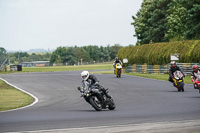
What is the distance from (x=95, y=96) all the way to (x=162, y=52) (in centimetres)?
3884

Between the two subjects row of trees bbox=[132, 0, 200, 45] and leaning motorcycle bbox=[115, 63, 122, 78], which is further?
row of trees bbox=[132, 0, 200, 45]

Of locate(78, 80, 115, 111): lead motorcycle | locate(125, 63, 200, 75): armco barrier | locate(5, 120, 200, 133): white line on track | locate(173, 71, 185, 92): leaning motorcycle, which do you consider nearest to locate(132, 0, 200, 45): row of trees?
locate(125, 63, 200, 75): armco barrier

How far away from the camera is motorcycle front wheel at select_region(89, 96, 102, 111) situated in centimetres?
1669

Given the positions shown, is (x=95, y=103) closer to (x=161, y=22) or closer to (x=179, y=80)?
(x=179, y=80)

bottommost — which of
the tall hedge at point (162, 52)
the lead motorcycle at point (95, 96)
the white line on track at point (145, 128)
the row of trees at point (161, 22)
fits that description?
the white line on track at point (145, 128)

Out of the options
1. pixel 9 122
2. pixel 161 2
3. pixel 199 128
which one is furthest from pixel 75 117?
pixel 161 2

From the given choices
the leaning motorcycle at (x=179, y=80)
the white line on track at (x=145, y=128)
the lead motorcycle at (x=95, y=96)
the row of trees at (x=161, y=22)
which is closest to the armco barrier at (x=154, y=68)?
the row of trees at (x=161, y=22)

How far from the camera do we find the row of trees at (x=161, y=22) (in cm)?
7262

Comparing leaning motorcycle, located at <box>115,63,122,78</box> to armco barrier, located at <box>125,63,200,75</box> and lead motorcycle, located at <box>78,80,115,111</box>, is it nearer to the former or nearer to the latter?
armco barrier, located at <box>125,63,200,75</box>

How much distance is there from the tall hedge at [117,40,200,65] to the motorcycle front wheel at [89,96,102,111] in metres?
30.7

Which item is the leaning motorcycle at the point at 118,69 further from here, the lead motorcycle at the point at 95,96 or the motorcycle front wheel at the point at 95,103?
the motorcycle front wheel at the point at 95,103

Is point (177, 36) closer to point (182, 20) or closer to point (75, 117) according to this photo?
point (182, 20)

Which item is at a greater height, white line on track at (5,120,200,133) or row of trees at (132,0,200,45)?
row of trees at (132,0,200,45)

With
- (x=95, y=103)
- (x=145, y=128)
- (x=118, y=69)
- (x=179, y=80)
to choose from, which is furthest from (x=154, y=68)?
(x=145, y=128)
